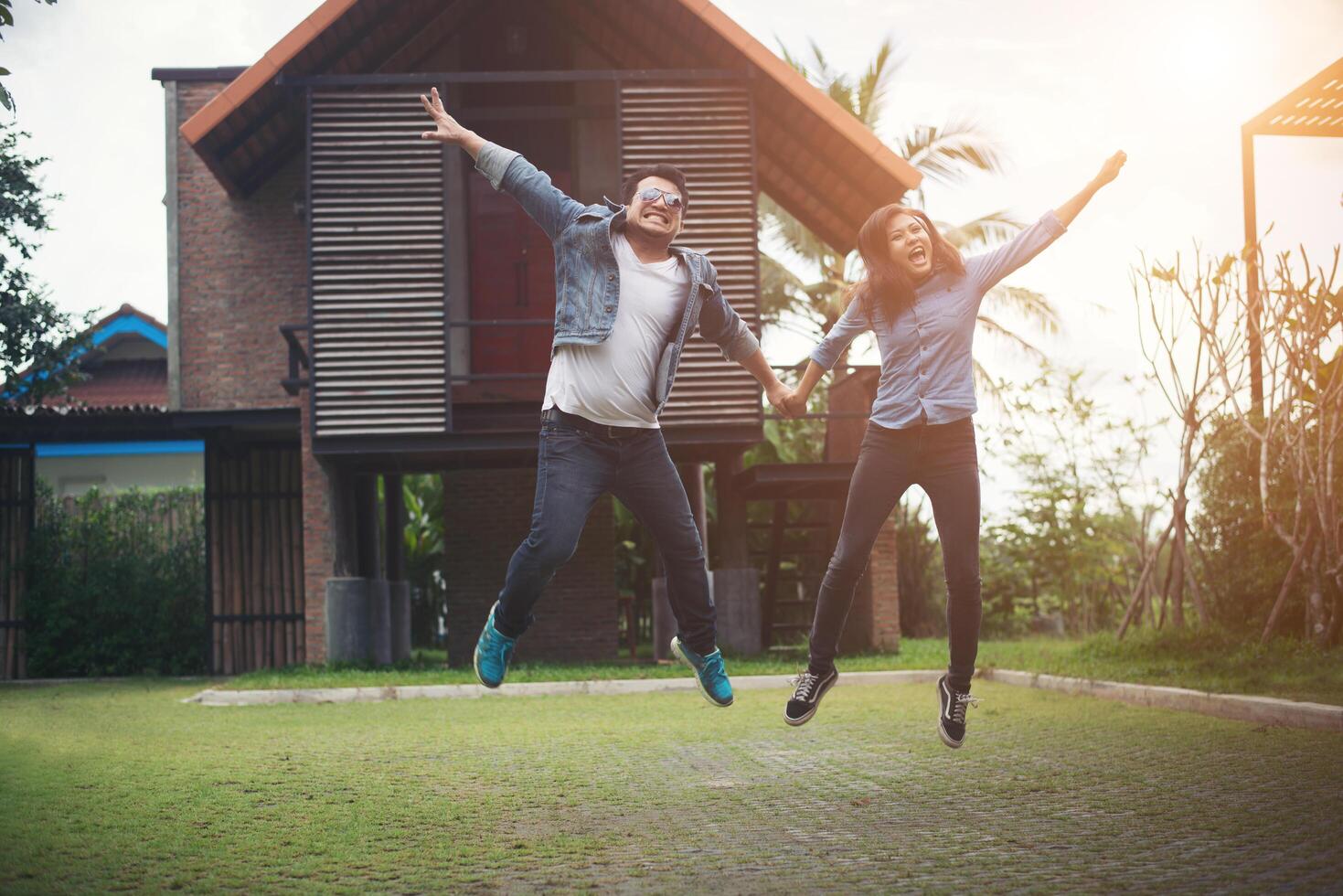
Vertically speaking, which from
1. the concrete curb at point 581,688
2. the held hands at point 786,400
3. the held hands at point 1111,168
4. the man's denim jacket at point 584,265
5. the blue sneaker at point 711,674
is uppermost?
the held hands at point 1111,168

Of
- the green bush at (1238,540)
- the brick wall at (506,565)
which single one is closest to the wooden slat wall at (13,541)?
the brick wall at (506,565)

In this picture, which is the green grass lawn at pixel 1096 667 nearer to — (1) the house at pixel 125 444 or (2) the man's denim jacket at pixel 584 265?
(2) the man's denim jacket at pixel 584 265

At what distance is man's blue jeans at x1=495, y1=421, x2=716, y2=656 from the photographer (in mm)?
5352

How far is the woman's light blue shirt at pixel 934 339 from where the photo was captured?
5789mm

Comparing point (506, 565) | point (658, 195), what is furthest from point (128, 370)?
point (658, 195)

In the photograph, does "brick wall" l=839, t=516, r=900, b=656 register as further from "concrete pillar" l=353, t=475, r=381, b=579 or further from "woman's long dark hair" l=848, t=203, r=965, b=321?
"woman's long dark hair" l=848, t=203, r=965, b=321

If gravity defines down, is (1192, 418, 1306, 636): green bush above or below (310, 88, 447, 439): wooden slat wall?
below

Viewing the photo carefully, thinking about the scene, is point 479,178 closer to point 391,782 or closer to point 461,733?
point 461,733

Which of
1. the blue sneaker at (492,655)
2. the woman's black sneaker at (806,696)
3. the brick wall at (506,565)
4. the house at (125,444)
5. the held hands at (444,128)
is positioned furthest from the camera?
the house at (125,444)

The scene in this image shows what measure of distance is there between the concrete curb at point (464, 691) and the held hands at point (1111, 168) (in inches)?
298

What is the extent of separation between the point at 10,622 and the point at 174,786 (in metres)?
12.7

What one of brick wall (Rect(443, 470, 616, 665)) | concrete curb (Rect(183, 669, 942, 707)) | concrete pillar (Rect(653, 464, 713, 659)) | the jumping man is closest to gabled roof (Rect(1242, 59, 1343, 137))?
concrete curb (Rect(183, 669, 942, 707))

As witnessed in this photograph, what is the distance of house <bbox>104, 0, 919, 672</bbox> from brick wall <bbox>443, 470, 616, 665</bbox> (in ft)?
0.11

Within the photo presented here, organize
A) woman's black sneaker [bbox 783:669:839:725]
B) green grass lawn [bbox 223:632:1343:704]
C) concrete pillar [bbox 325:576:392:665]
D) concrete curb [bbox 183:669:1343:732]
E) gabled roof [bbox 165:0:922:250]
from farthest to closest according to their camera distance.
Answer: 1. concrete pillar [bbox 325:576:392:665]
2. gabled roof [bbox 165:0:922:250]
3. concrete curb [bbox 183:669:1343:732]
4. green grass lawn [bbox 223:632:1343:704]
5. woman's black sneaker [bbox 783:669:839:725]
